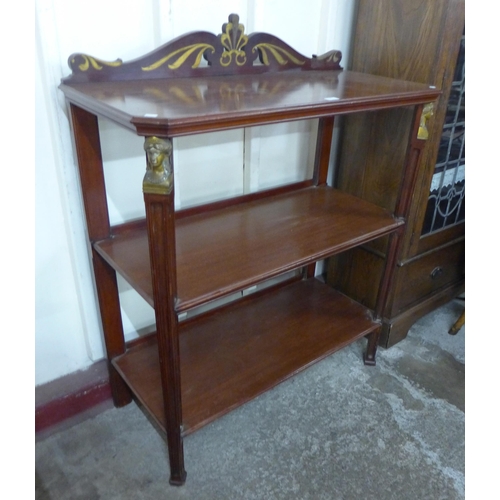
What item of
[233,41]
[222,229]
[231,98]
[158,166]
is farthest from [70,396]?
[233,41]

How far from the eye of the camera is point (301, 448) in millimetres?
1438

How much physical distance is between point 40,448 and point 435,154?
5.32 ft

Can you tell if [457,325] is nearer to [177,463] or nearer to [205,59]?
[177,463]

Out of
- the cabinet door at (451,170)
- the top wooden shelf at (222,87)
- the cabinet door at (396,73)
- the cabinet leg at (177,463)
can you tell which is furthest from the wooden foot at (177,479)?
the cabinet door at (451,170)

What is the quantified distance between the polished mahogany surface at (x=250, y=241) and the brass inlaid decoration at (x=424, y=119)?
0.29m

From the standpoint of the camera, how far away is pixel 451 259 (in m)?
1.97

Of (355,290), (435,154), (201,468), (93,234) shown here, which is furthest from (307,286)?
(93,234)

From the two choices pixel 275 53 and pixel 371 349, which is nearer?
pixel 275 53

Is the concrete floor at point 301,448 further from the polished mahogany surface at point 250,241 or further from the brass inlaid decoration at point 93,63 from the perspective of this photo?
the brass inlaid decoration at point 93,63

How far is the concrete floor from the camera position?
1.31m

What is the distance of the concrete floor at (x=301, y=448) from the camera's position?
4.31 ft

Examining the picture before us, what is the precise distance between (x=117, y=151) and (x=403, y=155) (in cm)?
95

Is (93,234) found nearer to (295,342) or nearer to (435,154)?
(295,342)

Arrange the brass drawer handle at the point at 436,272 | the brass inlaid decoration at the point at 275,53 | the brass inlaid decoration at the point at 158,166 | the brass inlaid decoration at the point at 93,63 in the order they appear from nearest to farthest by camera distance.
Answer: the brass inlaid decoration at the point at 158,166, the brass inlaid decoration at the point at 93,63, the brass inlaid decoration at the point at 275,53, the brass drawer handle at the point at 436,272
